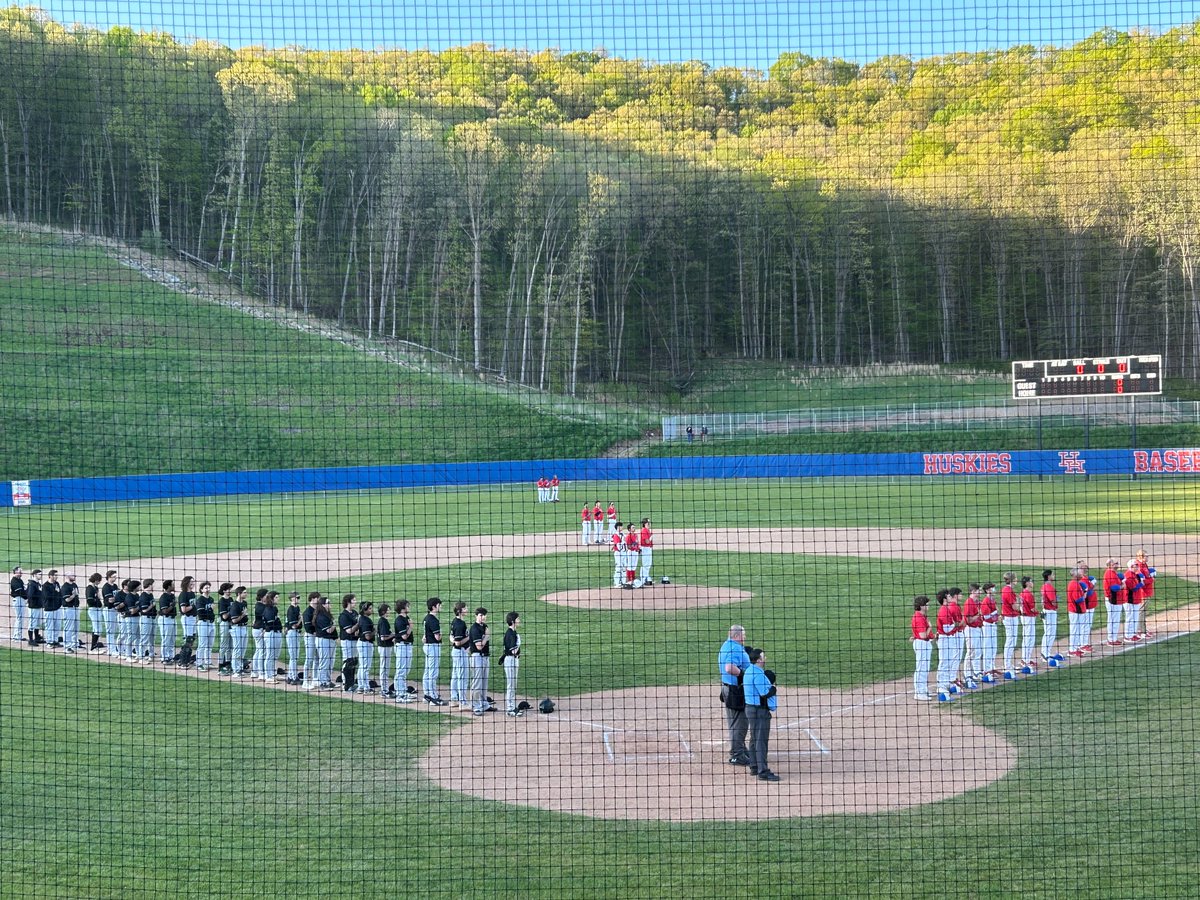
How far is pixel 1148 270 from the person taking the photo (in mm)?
37781

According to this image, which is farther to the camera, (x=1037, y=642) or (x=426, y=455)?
(x=426, y=455)

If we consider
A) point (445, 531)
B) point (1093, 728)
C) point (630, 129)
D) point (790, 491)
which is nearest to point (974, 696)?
point (1093, 728)

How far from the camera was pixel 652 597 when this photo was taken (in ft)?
63.7

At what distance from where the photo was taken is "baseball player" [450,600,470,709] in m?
12.4

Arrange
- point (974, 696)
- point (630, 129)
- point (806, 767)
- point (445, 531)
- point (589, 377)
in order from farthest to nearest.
Result: point (589, 377) < point (445, 531) < point (630, 129) < point (974, 696) < point (806, 767)

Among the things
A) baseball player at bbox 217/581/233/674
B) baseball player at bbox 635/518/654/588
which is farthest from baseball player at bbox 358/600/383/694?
baseball player at bbox 635/518/654/588

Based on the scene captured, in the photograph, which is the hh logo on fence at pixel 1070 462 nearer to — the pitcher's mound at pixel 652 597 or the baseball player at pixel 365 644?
the pitcher's mound at pixel 652 597

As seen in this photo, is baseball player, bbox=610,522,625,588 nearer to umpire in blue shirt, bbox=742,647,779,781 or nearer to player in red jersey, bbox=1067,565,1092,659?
Result: player in red jersey, bbox=1067,565,1092,659

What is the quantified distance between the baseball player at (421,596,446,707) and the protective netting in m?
0.05

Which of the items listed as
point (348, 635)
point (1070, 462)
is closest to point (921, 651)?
point (348, 635)

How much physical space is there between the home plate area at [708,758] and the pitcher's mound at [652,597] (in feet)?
18.5

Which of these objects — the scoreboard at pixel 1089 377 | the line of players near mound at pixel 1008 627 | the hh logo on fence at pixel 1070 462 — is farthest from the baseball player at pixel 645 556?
the hh logo on fence at pixel 1070 462

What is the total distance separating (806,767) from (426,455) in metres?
33.6

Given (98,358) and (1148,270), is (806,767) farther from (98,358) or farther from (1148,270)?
(98,358)
